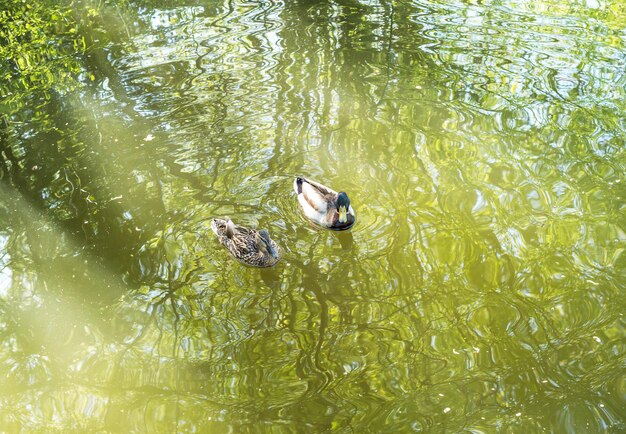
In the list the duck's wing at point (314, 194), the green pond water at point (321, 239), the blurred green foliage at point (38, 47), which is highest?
the blurred green foliage at point (38, 47)

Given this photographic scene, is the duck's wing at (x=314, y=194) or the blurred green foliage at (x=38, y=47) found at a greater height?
the blurred green foliage at (x=38, y=47)

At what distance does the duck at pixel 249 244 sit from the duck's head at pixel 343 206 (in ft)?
2.43

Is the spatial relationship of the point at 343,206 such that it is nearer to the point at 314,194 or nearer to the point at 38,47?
the point at 314,194

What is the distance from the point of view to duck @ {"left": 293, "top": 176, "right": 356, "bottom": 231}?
6.41 m

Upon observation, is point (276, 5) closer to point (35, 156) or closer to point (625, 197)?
point (35, 156)

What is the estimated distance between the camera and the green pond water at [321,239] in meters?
4.83

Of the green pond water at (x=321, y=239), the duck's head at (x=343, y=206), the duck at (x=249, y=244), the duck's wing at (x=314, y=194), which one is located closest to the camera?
the green pond water at (x=321, y=239)

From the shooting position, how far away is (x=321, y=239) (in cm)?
643

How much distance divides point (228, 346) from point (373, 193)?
8.86 feet

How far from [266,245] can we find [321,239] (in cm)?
67

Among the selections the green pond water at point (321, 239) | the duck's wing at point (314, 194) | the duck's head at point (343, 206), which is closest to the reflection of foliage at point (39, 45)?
the green pond water at point (321, 239)

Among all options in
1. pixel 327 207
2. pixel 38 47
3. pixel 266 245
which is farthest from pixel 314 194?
pixel 38 47

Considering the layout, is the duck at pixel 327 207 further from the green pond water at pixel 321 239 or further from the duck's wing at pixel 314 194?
the green pond water at pixel 321 239

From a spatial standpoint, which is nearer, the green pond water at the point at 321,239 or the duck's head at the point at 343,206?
the green pond water at the point at 321,239
